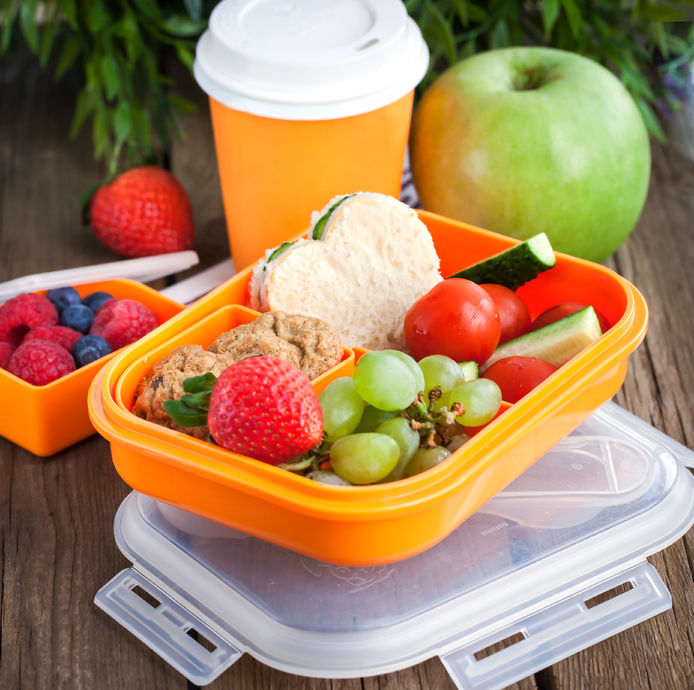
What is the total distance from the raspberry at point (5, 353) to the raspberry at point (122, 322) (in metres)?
0.09

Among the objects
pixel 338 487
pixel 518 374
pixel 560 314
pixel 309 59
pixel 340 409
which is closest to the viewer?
pixel 338 487

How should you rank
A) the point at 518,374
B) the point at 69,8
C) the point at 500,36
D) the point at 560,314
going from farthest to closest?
the point at 500,36 < the point at 69,8 < the point at 560,314 < the point at 518,374

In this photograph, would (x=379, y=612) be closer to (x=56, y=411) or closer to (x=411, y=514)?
(x=411, y=514)

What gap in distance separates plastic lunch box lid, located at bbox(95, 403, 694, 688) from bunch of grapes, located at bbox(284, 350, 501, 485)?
11 centimetres

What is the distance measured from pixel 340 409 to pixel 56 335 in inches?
16.6

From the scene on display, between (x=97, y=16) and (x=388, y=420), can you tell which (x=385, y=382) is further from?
(x=97, y=16)

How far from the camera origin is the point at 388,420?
30.9 inches

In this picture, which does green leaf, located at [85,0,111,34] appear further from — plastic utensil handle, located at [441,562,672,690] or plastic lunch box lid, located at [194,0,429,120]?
plastic utensil handle, located at [441,562,672,690]

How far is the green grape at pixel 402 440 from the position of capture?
0.75 metres

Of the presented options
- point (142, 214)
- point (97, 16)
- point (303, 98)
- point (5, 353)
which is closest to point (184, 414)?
point (5, 353)

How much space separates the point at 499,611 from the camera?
786mm

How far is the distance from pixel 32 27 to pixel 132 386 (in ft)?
2.86

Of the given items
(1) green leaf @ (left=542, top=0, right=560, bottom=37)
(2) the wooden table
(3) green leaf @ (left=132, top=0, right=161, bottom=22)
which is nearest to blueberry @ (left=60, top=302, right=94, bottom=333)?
(2) the wooden table

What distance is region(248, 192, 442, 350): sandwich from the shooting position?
990mm
